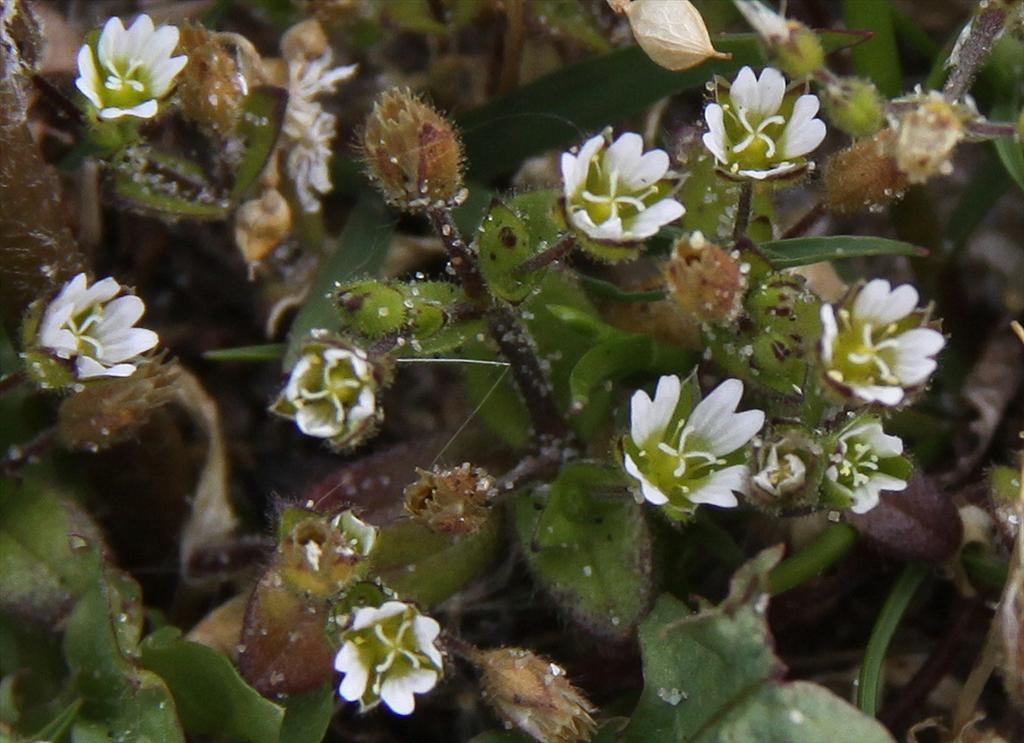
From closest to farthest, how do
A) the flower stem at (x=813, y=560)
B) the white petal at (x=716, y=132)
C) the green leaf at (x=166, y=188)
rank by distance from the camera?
1. the white petal at (x=716, y=132)
2. the flower stem at (x=813, y=560)
3. the green leaf at (x=166, y=188)

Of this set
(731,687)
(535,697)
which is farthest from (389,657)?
(731,687)

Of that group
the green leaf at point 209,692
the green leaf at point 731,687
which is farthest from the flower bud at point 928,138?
the green leaf at point 209,692

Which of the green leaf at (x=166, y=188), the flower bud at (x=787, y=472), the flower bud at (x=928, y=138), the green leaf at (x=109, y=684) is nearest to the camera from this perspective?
the flower bud at (x=928, y=138)

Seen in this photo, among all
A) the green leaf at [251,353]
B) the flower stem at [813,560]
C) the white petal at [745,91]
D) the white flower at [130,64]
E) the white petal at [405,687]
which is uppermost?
the white petal at [745,91]

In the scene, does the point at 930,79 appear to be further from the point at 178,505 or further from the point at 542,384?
the point at 178,505

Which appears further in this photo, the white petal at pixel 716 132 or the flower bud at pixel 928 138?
the white petal at pixel 716 132

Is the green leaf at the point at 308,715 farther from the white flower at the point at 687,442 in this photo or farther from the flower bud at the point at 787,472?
the flower bud at the point at 787,472

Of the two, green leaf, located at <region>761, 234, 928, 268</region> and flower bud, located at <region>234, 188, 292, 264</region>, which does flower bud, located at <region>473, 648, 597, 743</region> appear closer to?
green leaf, located at <region>761, 234, 928, 268</region>

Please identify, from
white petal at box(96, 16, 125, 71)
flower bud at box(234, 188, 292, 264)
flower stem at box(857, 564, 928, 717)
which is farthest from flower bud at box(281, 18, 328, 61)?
flower stem at box(857, 564, 928, 717)
